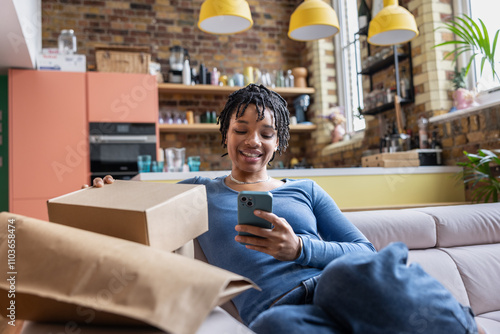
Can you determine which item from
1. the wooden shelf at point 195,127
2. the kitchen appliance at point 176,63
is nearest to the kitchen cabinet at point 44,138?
the wooden shelf at point 195,127

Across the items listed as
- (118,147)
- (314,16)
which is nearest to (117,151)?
(118,147)

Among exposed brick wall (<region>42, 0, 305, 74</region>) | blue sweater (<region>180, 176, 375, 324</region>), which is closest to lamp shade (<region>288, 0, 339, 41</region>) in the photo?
blue sweater (<region>180, 176, 375, 324</region>)

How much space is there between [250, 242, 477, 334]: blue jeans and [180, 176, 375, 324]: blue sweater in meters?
0.27

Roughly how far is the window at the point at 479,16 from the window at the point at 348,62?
142cm

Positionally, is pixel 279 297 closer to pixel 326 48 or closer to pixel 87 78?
pixel 87 78

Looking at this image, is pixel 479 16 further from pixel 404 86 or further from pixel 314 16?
pixel 314 16

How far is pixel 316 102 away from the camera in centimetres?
534

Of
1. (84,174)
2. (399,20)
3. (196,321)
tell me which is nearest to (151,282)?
(196,321)

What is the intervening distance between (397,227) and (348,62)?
12.3 feet

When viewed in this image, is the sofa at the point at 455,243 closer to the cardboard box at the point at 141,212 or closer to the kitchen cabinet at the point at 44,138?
the cardboard box at the point at 141,212

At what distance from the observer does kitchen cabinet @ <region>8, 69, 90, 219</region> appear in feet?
12.7

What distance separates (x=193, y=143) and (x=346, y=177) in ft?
8.47

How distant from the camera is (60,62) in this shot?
406 cm

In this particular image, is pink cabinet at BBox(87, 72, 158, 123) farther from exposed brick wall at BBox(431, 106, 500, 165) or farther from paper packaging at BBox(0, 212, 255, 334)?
paper packaging at BBox(0, 212, 255, 334)
